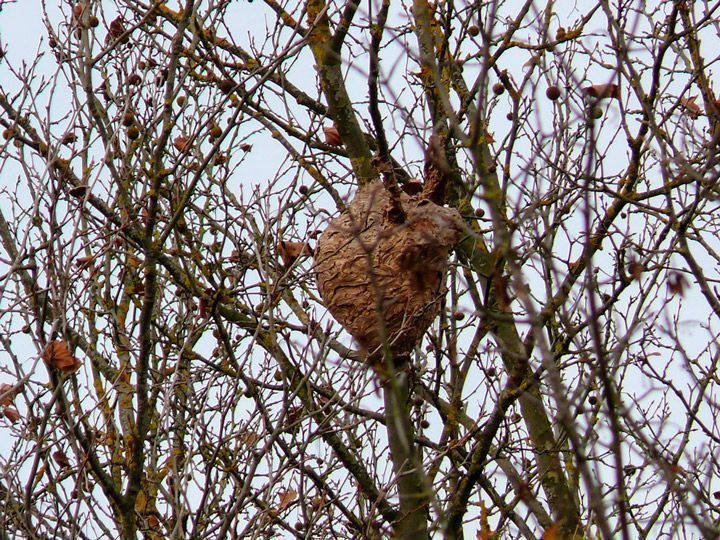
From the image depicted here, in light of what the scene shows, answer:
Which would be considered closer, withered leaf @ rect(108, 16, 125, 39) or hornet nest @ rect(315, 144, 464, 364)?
hornet nest @ rect(315, 144, 464, 364)

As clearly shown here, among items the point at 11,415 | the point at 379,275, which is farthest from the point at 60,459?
the point at 379,275

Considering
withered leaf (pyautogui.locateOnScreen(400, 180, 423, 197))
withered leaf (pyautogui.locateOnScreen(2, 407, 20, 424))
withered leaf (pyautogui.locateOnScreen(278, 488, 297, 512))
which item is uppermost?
withered leaf (pyautogui.locateOnScreen(400, 180, 423, 197))

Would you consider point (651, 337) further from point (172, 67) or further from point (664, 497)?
point (172, 67)

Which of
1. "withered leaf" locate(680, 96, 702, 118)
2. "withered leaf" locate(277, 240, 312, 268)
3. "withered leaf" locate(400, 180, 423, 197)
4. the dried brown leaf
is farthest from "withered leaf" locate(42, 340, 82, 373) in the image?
"withered leaf" locate(680, 96, 702, 118)

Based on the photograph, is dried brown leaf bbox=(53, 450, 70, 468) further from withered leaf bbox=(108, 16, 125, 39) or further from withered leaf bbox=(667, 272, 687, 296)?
withered leaf bbox=(667, 272, 687, 296)

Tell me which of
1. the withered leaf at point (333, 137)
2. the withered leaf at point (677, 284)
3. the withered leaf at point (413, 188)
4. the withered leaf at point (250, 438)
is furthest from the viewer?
the withered leaf at point (333, 137)

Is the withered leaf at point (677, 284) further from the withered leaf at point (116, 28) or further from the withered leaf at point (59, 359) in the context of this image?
the withered leaf at point (116, 28)

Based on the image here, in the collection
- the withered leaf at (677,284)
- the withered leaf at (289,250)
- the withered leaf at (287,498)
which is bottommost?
the withered leaf at (677,284)

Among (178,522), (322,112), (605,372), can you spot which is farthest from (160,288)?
(605,372)

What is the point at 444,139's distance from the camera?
4941 mm

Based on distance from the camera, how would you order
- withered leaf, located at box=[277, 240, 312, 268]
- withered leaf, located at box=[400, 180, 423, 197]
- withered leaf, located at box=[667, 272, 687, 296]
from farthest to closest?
withered leaf, located at box=[400, 180, 423, 197] → withered leaf, located at box=[277, 240, 312, 268] → withered leaf, located at box=[667, 272, 687, 296]

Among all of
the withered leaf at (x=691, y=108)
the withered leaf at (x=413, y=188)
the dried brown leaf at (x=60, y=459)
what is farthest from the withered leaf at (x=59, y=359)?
the withered leaf at (x=691, y=108)

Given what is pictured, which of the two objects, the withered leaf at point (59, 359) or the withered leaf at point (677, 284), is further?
the withered leaf at point (59, 359)

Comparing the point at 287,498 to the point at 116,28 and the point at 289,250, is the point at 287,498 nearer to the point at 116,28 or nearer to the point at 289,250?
the point at 289,250
